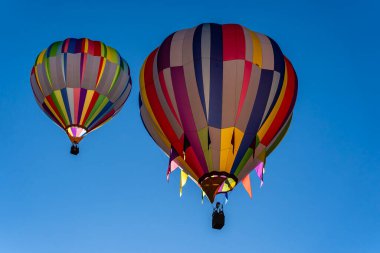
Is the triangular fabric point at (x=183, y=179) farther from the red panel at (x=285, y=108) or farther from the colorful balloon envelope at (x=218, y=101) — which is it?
the red panel at (x=285, y=108)

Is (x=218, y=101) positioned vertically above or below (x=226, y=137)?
above

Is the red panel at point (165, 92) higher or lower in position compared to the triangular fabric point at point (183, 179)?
higher

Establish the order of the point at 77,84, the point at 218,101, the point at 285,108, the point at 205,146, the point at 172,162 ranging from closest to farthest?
1. the point at 205,146
2. the point at 218,101
3. the point at 172,162
4. the point at 285,108
5. the point at 77,84

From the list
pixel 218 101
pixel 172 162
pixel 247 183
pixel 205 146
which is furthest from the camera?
pixel 247 183

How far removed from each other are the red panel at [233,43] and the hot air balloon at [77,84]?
25.8 ft

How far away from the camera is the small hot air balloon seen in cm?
1426

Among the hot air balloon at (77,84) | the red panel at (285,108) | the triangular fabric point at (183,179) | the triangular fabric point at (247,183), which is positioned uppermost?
the hot air balloon at (77,84)

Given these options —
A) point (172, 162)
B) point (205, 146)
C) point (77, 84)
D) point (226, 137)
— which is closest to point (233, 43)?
point (226, 137)

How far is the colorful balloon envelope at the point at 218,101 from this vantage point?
46.8 feet

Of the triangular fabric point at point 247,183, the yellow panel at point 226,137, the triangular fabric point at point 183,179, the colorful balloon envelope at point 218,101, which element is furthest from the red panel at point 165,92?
the triangular fabric point at point 247,183

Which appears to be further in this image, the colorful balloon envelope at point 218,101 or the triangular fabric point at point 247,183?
the triangular fabric point at point 247,183

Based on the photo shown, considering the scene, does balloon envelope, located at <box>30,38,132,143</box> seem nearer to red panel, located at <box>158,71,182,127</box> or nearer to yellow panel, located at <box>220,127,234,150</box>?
red panel, located at <box>158,71,182,127</box>

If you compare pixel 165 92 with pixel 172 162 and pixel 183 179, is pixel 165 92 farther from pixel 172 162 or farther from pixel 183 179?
pixel 183 179

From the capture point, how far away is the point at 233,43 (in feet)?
50.1
